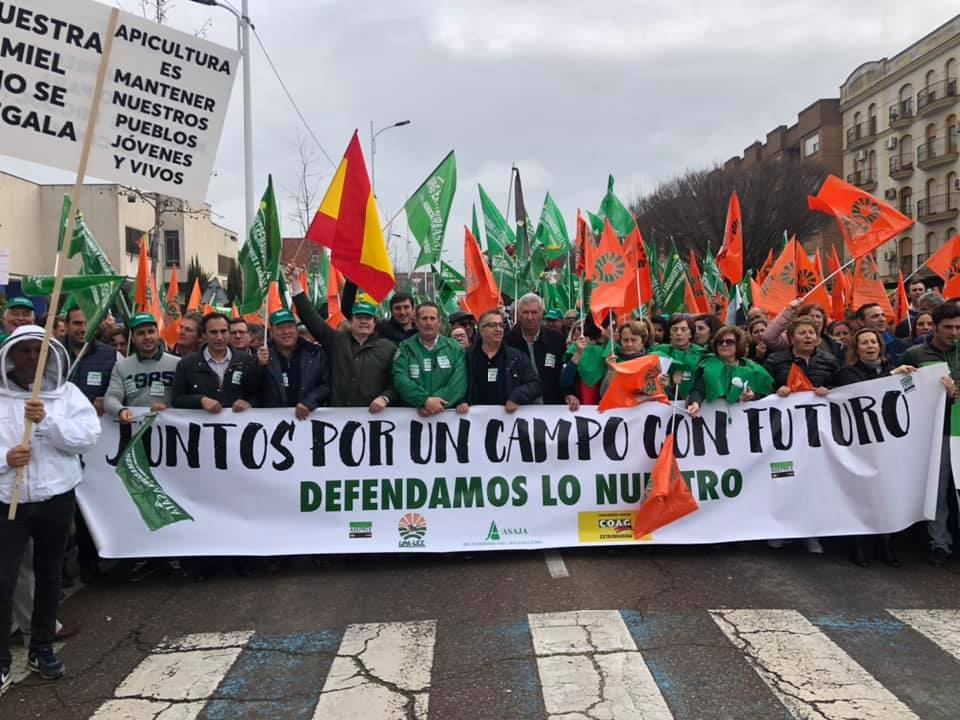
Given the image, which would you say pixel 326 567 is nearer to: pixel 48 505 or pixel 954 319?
pixel 48 505

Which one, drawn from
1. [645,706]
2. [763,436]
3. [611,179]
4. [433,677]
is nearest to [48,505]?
[433,677]

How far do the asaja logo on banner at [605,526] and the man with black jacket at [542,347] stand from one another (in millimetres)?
1182

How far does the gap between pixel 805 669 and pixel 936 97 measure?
4929 cm

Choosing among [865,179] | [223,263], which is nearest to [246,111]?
[223,263]

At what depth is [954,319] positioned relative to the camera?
5.68 m

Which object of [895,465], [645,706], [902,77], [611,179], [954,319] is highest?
[902,77]

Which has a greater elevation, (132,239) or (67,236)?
(132,239)

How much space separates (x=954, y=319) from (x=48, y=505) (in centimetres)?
585

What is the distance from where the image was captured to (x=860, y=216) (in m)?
8.09

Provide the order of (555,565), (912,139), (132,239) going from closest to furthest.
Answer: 1. (555,565)
2. (132,239)
3. (912,139)

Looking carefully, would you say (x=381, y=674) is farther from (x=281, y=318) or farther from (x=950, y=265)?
(x=950, y=265)

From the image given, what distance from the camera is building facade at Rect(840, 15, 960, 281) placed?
43531 mm

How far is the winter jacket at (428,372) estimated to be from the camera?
586 cm

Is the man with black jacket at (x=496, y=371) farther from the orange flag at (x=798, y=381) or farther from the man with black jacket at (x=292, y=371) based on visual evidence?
the orange flag at (x=798, y=381)
